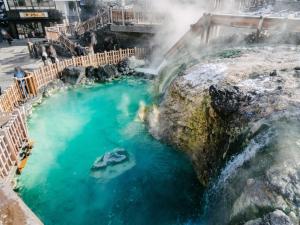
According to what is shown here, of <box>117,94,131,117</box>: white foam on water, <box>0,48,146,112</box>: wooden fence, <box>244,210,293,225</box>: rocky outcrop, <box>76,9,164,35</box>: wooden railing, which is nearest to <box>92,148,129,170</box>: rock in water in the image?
<box>117,94,131,117</box>: white foam on water

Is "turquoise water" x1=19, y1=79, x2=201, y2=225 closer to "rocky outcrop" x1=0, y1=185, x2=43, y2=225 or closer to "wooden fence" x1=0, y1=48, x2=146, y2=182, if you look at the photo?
"wooden fence" x1=0, y1=48, x2=146, y2=182

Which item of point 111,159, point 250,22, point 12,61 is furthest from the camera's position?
point 12,61

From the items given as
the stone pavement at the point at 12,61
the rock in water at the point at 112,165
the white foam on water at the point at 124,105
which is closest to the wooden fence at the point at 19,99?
the stone pavement at the point at 12,61

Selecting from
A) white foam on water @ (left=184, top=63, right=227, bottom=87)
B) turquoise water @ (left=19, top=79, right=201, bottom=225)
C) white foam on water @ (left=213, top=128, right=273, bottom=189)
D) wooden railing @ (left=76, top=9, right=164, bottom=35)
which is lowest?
turquoise water @ (left=19, top=79, right=201, bottom=225)

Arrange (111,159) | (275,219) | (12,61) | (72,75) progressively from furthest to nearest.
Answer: (12,61), (72,75), (111,159), (275,219)

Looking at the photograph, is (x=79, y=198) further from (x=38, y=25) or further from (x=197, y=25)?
(x=38, y=25)

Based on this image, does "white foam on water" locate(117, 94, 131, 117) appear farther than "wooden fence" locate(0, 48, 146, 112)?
Yes

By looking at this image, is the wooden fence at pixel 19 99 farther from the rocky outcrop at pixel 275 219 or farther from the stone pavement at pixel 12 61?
the rocky outcrop at pixel 275 219

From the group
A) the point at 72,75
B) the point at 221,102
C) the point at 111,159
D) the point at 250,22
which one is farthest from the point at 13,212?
the point at 72,75

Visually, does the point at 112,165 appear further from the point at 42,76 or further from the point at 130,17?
the point at 130,17
